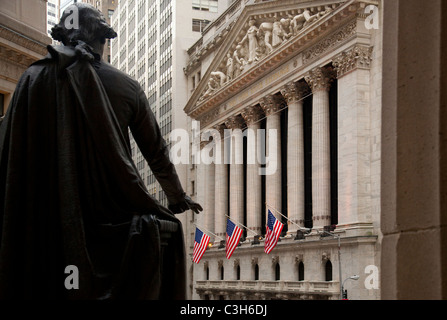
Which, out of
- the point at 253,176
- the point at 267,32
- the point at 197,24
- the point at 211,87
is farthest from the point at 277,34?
the point at 197,24

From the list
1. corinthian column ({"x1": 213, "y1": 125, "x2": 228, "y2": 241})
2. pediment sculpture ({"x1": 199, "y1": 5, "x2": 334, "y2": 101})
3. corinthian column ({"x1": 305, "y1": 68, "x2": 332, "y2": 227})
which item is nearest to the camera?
corinthian column ({"x1": 305, "y1": 68, "x2": 332, "y2": 227})

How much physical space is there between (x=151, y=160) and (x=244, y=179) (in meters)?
65.2

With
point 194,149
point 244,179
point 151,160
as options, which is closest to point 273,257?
point 244,179

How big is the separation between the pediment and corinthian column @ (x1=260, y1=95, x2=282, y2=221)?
3.05 m

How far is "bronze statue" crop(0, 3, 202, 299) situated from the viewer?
16.5 ft

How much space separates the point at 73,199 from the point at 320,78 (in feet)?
165

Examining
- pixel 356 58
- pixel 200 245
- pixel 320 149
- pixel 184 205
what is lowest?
pixel 200 245

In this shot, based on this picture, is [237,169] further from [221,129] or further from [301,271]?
[301,271]

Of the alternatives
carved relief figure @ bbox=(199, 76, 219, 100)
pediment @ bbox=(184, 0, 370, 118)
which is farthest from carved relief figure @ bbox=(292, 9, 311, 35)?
carved relief figure @ bbox=(199, 76, 219, 100)

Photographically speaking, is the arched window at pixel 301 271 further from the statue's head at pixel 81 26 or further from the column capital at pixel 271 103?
the statue's head at pixel 81 26

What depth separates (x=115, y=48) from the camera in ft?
413

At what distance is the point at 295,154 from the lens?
5822 cm

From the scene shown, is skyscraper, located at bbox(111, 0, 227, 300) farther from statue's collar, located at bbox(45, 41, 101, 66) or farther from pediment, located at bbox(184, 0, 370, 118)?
statue's collar, located at bbox(45, 41, 101, 66)

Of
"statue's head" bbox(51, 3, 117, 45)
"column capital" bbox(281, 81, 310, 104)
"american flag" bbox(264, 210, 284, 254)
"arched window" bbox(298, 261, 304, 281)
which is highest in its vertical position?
"column capital" bbox(281, 81, 310, 104)
